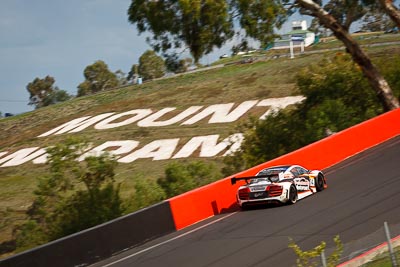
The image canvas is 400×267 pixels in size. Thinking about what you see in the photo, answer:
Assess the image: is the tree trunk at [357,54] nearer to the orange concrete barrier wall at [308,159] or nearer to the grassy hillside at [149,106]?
the orange concrete barrier wall at [308,159]

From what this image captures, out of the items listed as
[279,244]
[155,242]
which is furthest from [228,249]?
[155,242]

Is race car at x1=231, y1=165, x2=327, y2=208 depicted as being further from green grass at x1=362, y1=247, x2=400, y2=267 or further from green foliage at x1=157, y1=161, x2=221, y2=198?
green foliage at x1=157, y1=161, x2=221, y2=198

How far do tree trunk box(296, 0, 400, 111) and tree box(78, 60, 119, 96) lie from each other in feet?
321

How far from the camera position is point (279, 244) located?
1503 centimetres

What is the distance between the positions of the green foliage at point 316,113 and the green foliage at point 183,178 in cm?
259

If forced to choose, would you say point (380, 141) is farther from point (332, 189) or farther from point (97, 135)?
point (97, 135)

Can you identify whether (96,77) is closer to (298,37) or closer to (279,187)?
(298,37)

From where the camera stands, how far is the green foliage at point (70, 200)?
27.3 meters

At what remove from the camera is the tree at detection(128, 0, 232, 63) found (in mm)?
28469

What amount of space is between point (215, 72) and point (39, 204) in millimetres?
43090

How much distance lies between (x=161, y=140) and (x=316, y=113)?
18.9m

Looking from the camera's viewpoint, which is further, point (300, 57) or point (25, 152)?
point (300, 57)

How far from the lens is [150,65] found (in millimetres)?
122812

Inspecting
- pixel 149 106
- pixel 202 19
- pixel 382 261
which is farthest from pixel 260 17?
pixel 149 106
